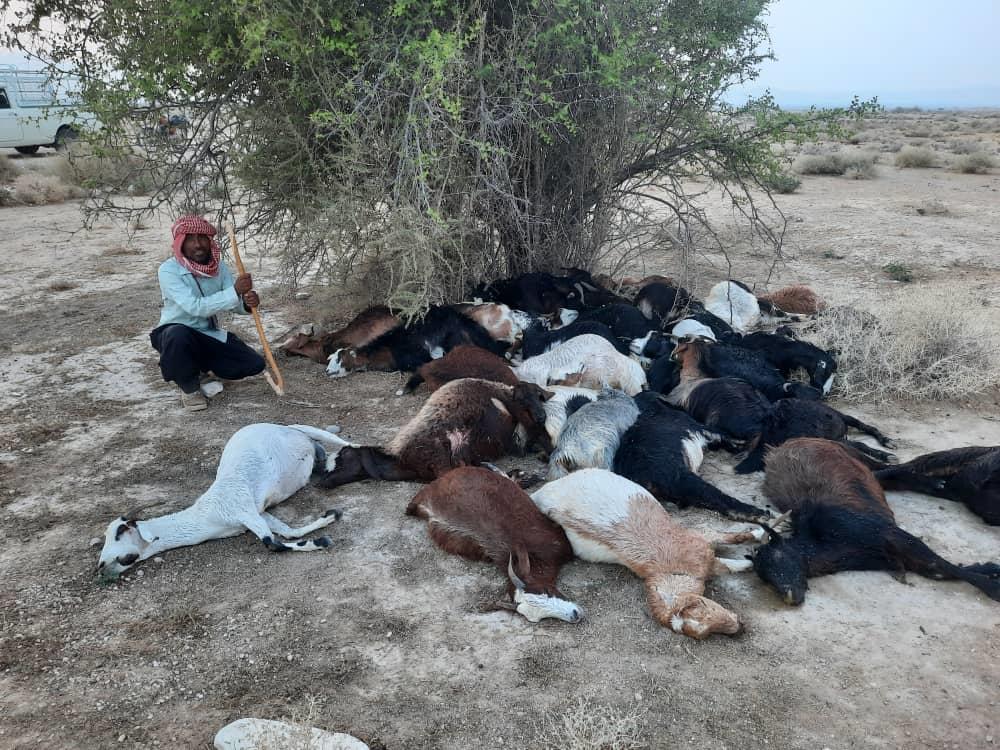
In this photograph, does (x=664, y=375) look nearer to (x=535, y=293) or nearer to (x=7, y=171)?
(x=535, y=293)

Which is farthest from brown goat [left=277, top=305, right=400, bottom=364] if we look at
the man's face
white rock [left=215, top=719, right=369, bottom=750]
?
white rock [left=215, top=719, right=369, bottom=750]

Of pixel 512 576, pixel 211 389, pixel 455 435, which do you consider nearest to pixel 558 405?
pixel 455 435

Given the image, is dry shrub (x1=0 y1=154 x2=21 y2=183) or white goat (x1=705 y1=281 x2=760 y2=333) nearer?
white goat (x1=705 y1=281 x2=760 y2=333)

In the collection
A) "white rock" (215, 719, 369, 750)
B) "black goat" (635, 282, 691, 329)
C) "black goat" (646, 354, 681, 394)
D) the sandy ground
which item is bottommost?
the sandy ground

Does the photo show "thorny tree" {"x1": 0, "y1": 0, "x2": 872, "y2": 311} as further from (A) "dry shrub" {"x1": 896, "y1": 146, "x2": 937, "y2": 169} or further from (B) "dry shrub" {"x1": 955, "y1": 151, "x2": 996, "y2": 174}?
(A) "dry shrub" {"x1": 896, "y1": 146, "x2": 937, "y2": 169}

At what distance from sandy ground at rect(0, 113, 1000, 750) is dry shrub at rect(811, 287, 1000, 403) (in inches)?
11.1

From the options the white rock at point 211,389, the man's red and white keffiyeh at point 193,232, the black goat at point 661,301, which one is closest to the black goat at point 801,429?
the black goat at point 661,301

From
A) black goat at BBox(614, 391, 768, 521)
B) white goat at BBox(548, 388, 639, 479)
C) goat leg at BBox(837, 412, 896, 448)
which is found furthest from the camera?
goat leg at BBox(837, 412, 896, 448)

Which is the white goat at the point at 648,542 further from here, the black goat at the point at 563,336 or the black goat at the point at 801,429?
the black goat at the point at 563,336

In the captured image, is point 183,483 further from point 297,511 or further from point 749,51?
point 749,51

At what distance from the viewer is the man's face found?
5.62 meters

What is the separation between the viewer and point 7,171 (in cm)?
1720

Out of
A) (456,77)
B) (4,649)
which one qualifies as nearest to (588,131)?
(456,77)

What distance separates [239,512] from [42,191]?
49.6 feet
